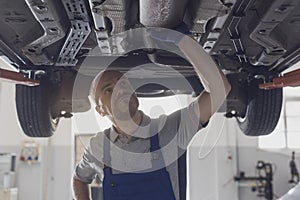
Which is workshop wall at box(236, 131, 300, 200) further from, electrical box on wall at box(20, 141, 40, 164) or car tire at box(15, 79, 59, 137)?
car tire at box(15, 79, 59, 137)

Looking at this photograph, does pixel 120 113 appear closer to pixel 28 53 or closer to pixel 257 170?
pixel 28 53

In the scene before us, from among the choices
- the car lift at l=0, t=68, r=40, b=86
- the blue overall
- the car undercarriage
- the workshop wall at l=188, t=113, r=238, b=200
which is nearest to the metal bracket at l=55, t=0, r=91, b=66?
the car undercarriage

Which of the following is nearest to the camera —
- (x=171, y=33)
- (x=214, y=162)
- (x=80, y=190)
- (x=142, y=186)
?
(x=171, y=33)

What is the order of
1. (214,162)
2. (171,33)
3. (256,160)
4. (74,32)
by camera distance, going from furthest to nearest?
(256,160)
(214,162)
(74,32)
(171,33)

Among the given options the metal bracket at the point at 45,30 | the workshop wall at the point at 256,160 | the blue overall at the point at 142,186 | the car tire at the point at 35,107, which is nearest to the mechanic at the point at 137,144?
the blue overall at the point at 142,186

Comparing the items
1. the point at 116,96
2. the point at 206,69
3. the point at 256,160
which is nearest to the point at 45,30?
the point at 116,96

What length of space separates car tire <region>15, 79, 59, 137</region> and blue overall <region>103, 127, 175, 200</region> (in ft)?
1.76

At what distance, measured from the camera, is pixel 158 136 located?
4.78ft

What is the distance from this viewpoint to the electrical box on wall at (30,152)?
15.1 ft

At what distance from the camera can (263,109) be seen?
1.82 m

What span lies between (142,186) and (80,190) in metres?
0.42

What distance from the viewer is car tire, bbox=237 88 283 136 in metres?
1.81

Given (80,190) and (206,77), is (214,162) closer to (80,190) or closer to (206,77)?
(80,190)

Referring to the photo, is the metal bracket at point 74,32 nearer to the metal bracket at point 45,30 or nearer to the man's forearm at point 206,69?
the metal bracket at point 45,30
